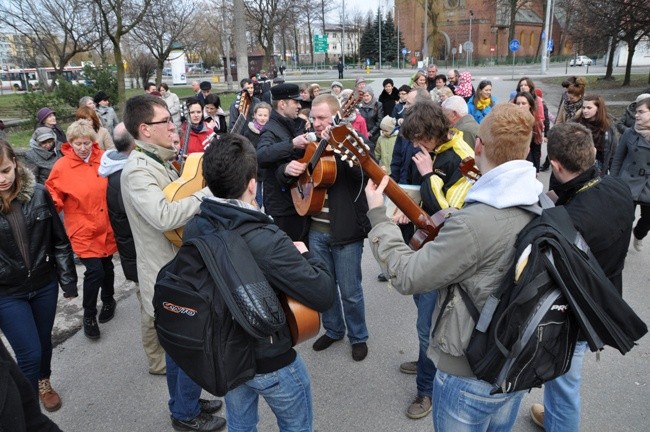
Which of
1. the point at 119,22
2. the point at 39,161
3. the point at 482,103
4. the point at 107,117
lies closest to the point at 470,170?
the point at 39,161

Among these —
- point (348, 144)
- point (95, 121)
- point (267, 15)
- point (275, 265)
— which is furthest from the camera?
point (267, 15)

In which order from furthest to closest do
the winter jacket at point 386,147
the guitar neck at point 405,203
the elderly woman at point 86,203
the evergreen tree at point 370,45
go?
the evergreen tree at point 370,45 < the winter jacket at point 386,147 < the elderly woman at point 86,203 < the guitar neck at point 405,203

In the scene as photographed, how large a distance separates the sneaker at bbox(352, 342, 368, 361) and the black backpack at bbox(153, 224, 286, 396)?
2133mm

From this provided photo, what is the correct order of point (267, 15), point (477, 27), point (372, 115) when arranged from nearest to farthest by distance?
point (372, 115), point (267, 15), point (477, 27)

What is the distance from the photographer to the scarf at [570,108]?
312 inches

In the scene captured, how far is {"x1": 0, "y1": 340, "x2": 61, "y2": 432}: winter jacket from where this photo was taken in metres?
1.60

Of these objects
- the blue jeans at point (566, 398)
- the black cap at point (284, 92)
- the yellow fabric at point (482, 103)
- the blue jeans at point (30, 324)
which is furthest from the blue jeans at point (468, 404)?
the yellow fabric at point (482, 103)

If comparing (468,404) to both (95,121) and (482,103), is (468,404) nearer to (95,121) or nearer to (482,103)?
(95,121)

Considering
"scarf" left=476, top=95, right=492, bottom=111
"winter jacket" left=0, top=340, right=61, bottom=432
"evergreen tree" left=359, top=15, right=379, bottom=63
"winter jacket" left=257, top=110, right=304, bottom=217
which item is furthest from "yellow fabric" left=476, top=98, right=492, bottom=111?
"evergreen tree" left=359, top=15, right=379, bottom=63

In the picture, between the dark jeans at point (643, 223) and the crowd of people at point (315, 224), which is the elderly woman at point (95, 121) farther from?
the dark jeans at point (643, 223)

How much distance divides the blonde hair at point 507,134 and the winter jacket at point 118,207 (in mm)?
2848

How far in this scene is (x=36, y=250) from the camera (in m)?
3.16

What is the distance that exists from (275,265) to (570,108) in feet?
25.7

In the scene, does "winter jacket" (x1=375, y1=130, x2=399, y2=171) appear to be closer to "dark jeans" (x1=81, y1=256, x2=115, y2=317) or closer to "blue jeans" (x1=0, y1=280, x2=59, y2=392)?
"dark jeans" (x1=81, y1=256, x2=115, y2=317)
